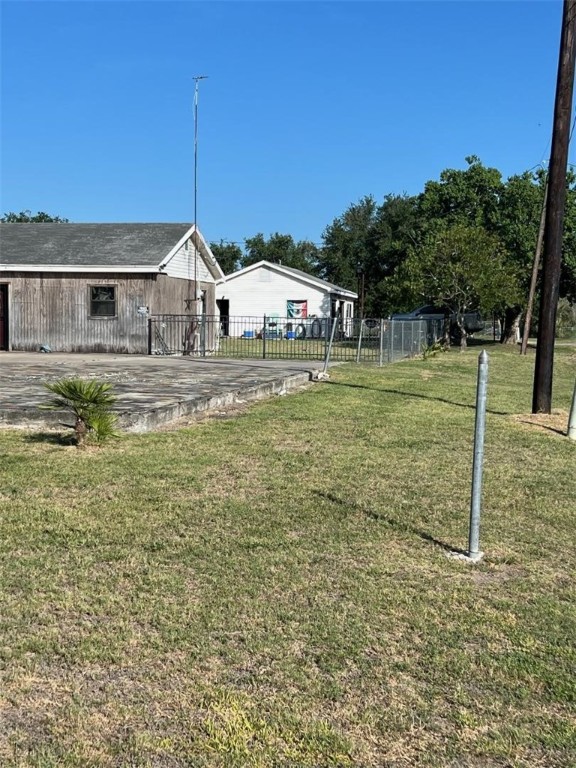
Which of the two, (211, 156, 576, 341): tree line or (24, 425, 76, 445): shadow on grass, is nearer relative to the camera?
(24, 425, 76, 445): shadow on grass

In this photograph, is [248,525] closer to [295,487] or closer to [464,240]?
[295,487]

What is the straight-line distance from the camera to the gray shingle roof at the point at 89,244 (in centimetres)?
2295

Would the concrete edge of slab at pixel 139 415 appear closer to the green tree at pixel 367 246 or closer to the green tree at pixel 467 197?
the green tree at pixel 467 197

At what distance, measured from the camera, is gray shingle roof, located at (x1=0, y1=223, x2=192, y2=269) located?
2295cm

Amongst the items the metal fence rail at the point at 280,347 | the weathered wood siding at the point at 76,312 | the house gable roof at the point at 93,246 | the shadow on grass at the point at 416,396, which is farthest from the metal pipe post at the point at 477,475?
the weathered wood siding at the point at 76,312

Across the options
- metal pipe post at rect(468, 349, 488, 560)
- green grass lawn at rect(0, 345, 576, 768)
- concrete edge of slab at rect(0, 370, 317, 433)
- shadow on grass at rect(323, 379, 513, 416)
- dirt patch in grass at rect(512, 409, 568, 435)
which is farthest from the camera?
shadow on grass at rect(323, 379, 513, 416)

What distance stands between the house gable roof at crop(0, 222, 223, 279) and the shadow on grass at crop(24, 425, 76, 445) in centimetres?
1513

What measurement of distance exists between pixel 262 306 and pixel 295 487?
35836 millimetres

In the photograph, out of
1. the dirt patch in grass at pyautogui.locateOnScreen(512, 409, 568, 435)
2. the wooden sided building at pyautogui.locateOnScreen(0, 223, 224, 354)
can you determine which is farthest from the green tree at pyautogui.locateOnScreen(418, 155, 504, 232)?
the dirt patch in grass at pyautogui.locateOnScreen(512, 409, 568, 435)

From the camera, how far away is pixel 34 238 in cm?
2517

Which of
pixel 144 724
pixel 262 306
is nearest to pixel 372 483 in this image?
pixel 144 724

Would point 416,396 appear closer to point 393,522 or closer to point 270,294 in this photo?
point 393,522

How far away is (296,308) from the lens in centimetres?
4088

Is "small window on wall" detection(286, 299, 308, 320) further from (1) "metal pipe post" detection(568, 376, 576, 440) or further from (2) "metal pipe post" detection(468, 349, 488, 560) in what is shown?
(2) "metal pipe post" detection(468, 349, 488, 560)
